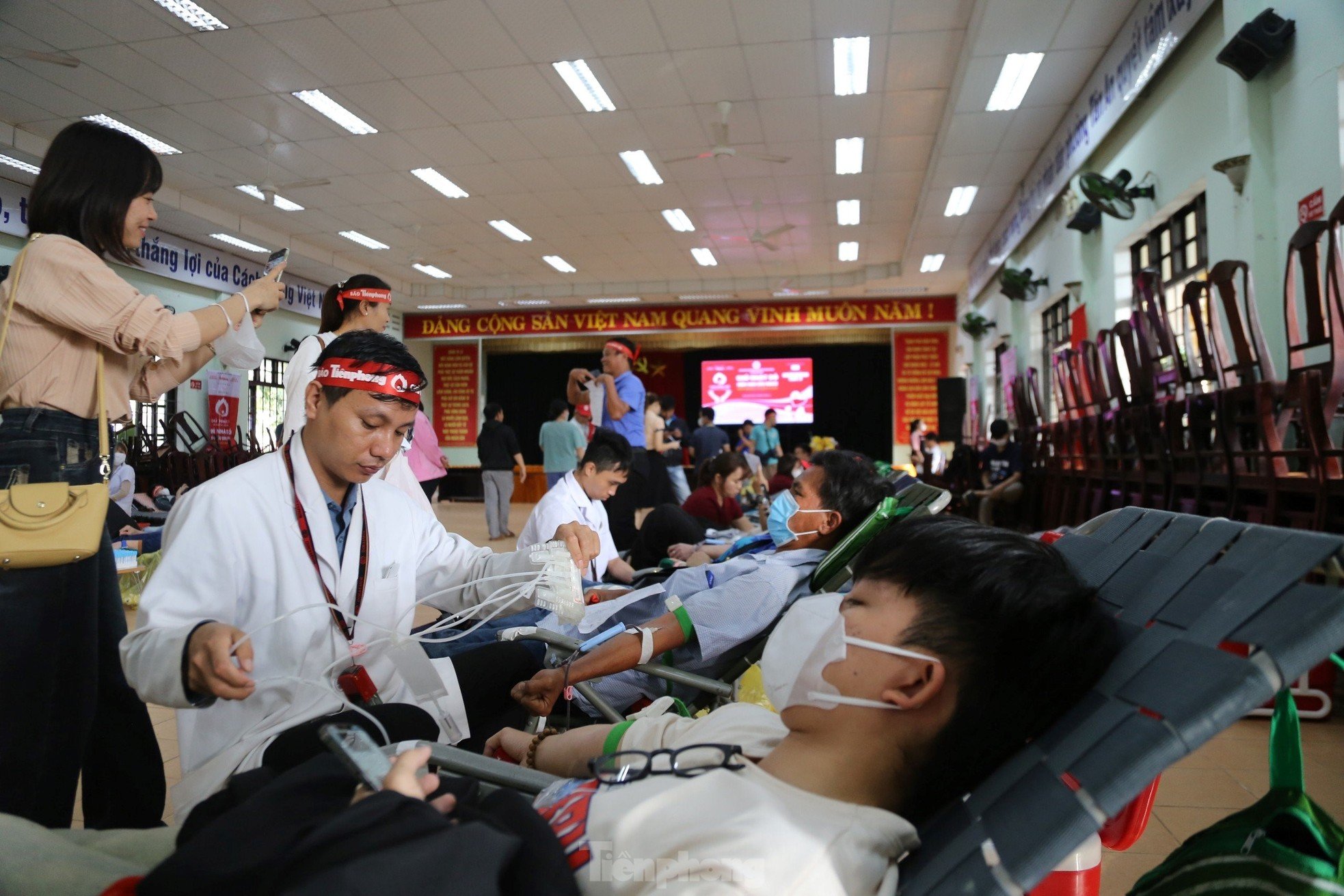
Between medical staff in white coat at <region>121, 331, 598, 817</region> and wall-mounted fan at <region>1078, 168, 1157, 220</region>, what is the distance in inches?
232

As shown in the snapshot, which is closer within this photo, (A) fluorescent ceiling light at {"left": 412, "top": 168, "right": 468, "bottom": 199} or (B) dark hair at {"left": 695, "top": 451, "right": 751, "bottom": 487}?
(B) dark hair at {"left": 695, "top": 451, "right": 751, "bottom": 487}

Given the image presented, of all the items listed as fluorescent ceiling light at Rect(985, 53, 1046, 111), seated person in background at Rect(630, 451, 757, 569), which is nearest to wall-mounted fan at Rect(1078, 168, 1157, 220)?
fluorescent ceiling light at Rect(985, 53, 1046, 111)

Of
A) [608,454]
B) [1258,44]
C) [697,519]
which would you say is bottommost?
[697,519]

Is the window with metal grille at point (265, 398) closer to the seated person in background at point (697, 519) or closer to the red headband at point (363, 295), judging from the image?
the seated person in background at point (697, 519)

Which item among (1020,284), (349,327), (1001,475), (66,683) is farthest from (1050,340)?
(66,683)

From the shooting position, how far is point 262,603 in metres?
1.28

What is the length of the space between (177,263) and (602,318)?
286 inches

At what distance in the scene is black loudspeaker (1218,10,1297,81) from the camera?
13.1ft

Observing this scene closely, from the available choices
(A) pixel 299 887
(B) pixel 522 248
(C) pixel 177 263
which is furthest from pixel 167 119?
(A) pixel 299 887

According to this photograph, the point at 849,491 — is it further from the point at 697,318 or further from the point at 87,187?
the point at 697,318

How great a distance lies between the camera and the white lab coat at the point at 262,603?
1.15 meters

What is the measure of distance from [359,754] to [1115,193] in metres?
6.61

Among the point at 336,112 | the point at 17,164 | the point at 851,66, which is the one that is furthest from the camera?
the point at 17,164

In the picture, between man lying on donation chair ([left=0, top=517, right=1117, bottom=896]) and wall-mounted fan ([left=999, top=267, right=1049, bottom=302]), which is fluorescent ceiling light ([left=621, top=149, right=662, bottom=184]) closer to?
wall-mounted fan ([left=999, top=267, right=1049, bottom=302])
